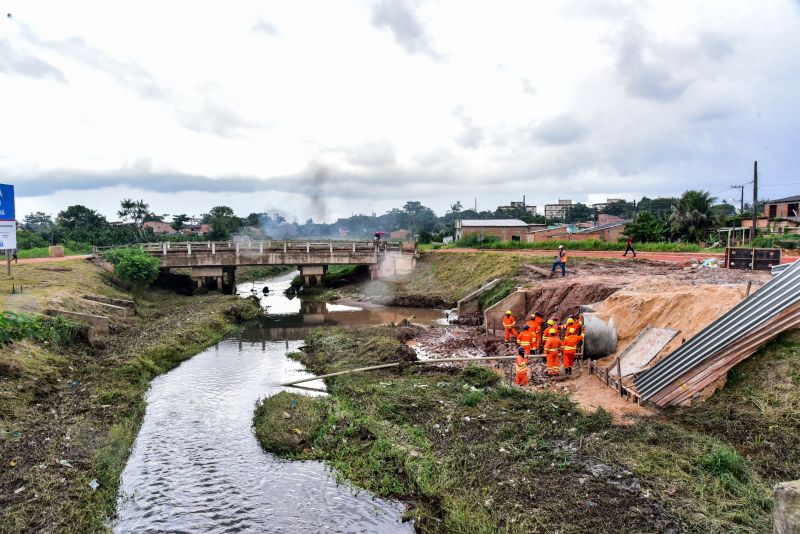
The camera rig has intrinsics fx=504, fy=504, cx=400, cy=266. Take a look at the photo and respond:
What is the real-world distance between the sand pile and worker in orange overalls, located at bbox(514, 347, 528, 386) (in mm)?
3459

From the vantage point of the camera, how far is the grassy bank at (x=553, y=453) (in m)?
7.79

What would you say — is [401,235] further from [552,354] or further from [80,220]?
[552,354]

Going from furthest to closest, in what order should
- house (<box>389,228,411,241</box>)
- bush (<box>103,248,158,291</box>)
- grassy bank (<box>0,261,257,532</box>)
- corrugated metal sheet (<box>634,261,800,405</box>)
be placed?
1. house (<box>389,228,411,241</box>)
2. bush (<box>103,248,158,291</box>)
3. corrugated metal sheet (<box>634,261,800,405</box>)
4. grassy bank (<box>0,261,257,532</box>)

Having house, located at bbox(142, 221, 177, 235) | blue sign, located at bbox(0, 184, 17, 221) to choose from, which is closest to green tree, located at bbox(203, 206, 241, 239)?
house, located at bbox(142, 221, 177, 235)

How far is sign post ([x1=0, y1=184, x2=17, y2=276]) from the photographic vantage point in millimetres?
22672

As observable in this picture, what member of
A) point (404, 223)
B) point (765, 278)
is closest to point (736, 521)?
point (765, 278)

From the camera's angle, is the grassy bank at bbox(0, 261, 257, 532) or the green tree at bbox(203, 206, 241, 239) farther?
the green tree at bbox(203, 206, 241, 239)

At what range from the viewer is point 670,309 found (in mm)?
15398

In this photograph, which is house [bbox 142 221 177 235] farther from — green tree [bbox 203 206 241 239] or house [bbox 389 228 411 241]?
house [bbox 389 228 411 241]

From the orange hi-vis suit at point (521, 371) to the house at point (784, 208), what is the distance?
48734 millimetres

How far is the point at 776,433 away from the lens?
352 inches

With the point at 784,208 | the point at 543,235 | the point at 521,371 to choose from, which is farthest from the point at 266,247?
the point at 784,208

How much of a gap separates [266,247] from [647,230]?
1414 inches

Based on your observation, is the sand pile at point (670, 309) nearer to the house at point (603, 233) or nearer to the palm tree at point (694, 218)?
the palm tree at point (694, 218)
